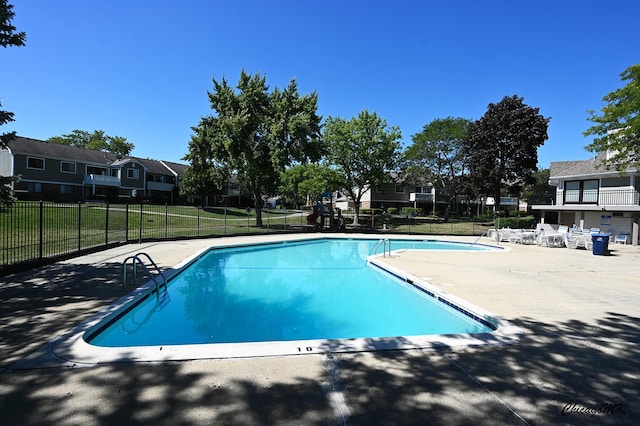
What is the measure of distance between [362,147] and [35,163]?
3324cm

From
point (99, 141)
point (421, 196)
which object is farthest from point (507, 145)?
point (99, 141)

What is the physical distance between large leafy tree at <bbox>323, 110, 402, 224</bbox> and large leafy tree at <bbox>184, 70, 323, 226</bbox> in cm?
608

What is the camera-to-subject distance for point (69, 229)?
19.1 meters

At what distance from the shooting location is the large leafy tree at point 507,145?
3212cm

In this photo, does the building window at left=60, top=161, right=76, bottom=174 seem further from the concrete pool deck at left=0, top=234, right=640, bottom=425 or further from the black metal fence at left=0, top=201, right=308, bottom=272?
the concrete pool deck at left=0, top=234, right=640, bottom=425

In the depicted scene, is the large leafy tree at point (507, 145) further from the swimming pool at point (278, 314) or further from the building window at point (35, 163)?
the building window at point (35, 163)

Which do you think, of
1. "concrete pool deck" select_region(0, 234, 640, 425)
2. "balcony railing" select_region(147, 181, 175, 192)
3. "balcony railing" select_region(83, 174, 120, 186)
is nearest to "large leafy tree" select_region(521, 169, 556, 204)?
"concrete pool deck" select_region(0, 234, 640, 425)

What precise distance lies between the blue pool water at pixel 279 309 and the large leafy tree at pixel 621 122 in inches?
625

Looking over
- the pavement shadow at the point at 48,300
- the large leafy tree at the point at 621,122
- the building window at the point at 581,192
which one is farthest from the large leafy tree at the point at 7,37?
the building window at the point at 581,192

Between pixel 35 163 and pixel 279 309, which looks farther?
pixel 35 163

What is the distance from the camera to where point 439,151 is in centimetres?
4350

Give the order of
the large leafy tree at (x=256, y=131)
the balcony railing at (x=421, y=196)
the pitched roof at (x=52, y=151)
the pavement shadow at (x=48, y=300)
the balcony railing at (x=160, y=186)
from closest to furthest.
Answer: the pavement shadow at (x=48, y=300), the large leafy tree at (x=256, y=131), the pitched roof at (x=52, y=151), the balcony railing at (x=160, y=186), the balcony railing at (x=421, y=196)

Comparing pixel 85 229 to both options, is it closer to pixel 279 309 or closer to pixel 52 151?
pixel 279 309

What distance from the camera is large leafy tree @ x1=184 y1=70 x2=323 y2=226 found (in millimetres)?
24828
